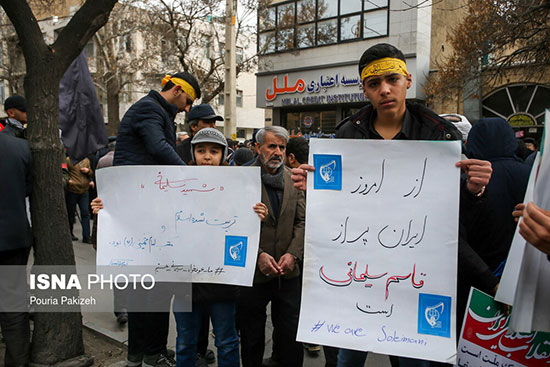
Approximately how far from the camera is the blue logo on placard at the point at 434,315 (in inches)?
65.3

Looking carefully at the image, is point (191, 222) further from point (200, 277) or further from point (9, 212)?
point (9, 212)

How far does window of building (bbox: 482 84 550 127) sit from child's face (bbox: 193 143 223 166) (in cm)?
1450

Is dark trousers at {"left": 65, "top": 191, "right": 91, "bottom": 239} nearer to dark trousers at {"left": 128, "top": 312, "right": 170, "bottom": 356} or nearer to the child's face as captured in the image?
dark trousers at {"left": 128, "top": 312, "right": 170, "bottom": 356}

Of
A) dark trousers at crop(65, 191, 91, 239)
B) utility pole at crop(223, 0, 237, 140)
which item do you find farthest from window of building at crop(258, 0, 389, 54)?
dark trousers at crop(65, 191, 91, 239)

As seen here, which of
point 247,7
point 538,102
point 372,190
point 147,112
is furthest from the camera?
point 247,7

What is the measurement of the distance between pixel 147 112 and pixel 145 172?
0.50 m

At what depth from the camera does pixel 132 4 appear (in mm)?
16188

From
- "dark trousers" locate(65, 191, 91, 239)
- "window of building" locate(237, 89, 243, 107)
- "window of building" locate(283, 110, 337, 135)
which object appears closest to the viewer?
"dark trousers" locate(65, 191, 91, 239)

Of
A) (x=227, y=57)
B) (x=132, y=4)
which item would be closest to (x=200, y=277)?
(x=227, y=57)

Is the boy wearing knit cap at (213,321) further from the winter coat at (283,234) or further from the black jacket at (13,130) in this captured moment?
the black jacket at (13,130)

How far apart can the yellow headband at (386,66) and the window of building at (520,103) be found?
14441mm

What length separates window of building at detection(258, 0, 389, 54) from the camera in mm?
16688

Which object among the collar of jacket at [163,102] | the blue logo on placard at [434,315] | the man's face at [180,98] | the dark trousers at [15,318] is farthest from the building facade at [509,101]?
the dark trousers at [15,318]

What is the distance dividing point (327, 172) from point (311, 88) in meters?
17.3
